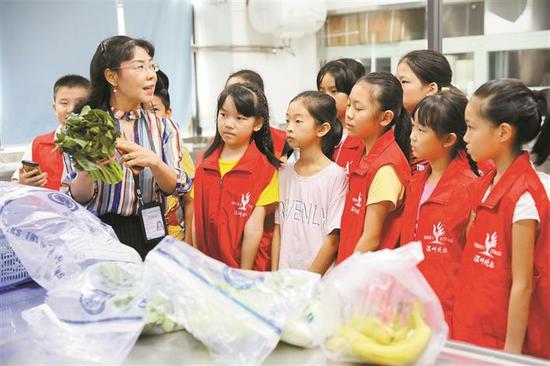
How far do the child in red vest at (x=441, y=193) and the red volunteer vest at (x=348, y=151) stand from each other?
39cm

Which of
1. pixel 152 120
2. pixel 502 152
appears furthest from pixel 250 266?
pixel 502 152

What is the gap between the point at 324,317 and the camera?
103 cm

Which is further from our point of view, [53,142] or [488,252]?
[53,142]

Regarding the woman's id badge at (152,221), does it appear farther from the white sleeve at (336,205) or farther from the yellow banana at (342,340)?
the yellow banana at (342,340)

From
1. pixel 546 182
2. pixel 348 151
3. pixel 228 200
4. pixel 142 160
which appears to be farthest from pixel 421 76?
pixel 142 160

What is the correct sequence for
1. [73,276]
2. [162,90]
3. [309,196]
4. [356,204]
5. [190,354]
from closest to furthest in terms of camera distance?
[190,354] < [73,276] < [356,204] < [309,196] < [162,90]

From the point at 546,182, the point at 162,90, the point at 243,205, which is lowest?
the point at 243,205

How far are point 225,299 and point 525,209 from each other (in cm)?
75

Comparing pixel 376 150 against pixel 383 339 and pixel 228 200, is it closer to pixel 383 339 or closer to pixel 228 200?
pixel 228 200

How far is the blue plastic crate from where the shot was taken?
1.57 metres

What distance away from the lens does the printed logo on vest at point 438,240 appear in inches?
63.9

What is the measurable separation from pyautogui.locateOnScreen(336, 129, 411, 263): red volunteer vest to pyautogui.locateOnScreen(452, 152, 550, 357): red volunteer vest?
0.38 m

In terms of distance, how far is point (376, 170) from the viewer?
185 centimetres

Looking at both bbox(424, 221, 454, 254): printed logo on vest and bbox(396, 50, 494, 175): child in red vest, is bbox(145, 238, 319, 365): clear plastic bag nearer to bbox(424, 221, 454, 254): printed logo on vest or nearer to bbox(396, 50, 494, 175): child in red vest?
bbox(424, 221, 454, 254): printed logo on vest
